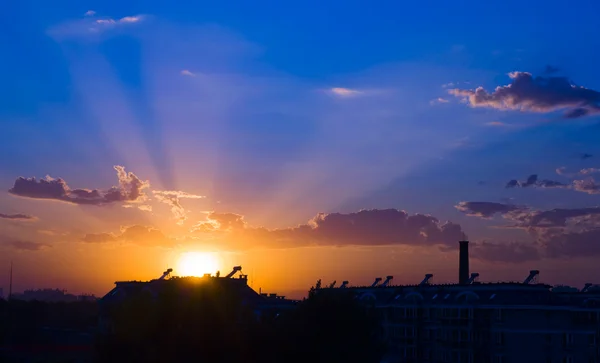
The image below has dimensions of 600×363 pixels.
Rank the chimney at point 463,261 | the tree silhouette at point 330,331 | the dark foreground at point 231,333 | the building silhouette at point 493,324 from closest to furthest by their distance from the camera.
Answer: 1. the dark foreground at point 231,333
2. the tree silhouette at point 330,331
3. the building silhouette at point 493,324
4. the chimney at point 463,261

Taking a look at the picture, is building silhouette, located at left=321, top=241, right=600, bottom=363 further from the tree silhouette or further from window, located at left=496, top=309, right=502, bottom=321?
the tree silhouette

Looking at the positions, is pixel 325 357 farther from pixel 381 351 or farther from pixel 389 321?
pixel 389 321

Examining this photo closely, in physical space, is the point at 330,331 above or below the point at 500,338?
above

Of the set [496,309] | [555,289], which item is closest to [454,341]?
[496,309]

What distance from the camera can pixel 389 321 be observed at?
8719 centimetres

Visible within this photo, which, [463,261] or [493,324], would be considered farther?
[463,261]

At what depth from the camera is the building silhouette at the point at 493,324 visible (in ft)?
244

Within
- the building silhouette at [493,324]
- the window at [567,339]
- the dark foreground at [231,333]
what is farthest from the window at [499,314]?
the dark foreground at [231,333]

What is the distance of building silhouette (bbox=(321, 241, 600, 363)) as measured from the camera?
74.4 m

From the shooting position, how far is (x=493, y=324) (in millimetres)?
75875

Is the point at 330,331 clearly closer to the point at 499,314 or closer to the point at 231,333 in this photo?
the point at 231,333

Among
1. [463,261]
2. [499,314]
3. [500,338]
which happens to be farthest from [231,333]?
[463,261]

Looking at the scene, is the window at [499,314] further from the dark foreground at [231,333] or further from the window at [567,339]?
the dark foreground at [231,333]

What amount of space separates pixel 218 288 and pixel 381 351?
12.9 metres
